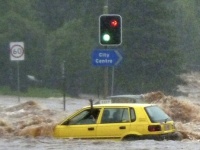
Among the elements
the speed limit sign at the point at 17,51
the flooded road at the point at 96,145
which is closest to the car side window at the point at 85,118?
the flooded road at the point at 96,145

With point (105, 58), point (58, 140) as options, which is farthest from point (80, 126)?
point (105, 58)

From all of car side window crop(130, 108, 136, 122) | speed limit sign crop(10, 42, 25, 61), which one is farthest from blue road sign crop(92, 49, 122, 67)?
speed limit sign crop(10, 42, 25, 61)

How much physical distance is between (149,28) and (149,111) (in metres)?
48.6

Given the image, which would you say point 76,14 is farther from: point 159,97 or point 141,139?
point 141,139

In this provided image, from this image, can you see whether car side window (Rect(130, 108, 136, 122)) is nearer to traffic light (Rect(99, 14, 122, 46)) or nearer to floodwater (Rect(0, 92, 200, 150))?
floodwater (Rect(0, 92, 200, 150))

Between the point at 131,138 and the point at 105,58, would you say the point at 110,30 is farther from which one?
the point at 131,138

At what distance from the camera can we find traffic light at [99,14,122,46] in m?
27.2

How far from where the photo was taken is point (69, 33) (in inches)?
3196

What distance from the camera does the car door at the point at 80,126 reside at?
2444 centimetres

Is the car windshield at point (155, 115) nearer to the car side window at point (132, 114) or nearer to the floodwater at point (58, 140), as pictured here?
the car side window at point (132, 114)

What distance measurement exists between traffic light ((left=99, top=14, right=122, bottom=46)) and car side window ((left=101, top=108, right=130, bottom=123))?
2969 mm

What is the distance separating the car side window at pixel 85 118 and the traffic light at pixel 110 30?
2.90m

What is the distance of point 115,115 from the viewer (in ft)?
80.4

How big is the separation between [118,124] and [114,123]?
0.36 feet
